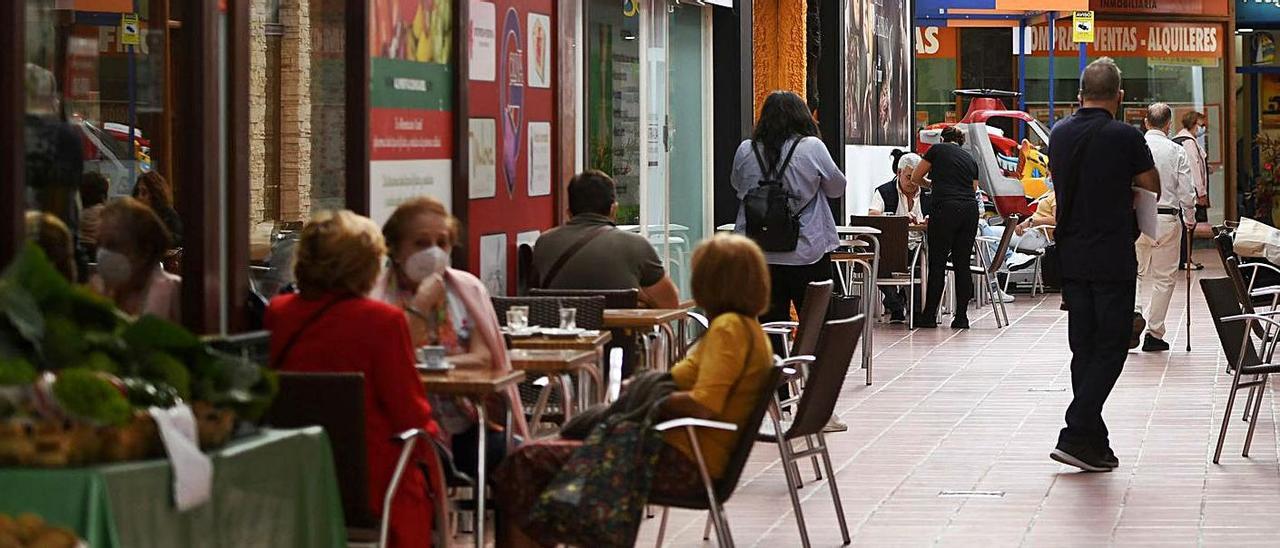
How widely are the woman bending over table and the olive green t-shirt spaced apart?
2.56 meters

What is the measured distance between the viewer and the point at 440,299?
6227 mm

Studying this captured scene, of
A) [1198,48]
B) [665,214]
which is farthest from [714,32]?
[1198,48]

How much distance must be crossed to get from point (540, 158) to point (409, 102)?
1978mm

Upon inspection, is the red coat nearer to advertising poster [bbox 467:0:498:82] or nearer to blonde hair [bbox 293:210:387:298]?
blonde hair [bbox 293:210:387:298]

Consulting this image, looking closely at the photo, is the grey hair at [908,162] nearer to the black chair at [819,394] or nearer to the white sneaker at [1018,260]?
the white sneaker at [1018,260]

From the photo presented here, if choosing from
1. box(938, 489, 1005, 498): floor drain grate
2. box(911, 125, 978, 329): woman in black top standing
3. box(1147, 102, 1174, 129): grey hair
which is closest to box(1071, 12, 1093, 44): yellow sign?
box(911, 125, 978, 329): woman in black top standing

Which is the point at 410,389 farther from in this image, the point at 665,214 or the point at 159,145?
the point at 665,214

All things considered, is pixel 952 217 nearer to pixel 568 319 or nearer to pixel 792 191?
pixel 792 191

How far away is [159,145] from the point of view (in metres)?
10.8

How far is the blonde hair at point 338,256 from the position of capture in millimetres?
5250

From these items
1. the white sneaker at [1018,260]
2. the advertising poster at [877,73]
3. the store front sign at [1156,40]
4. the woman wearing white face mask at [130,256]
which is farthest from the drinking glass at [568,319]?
the store front sign at [1156,40]

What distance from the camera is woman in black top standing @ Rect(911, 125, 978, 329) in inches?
629

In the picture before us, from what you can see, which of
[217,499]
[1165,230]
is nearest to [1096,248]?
[217,499]

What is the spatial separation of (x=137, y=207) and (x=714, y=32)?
29.7 feet
